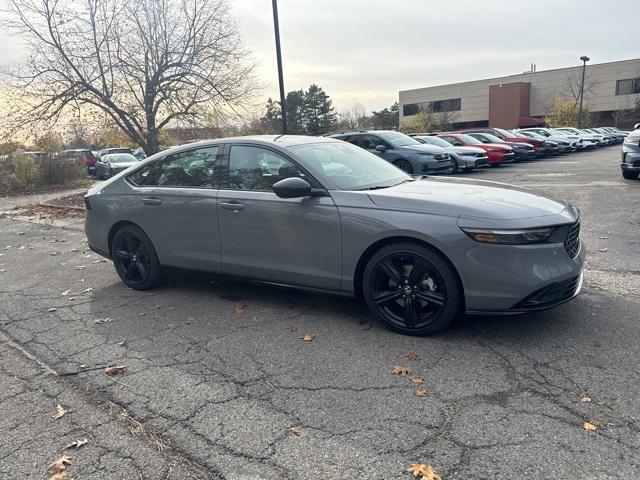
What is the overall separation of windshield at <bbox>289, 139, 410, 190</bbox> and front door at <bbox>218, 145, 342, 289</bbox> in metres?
0.17

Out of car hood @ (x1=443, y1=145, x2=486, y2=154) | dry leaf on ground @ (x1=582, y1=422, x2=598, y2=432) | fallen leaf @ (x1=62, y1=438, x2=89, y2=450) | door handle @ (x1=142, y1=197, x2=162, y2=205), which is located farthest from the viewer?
car hood @ (x1=443, y1=145, x2=486, y2=154)

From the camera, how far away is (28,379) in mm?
3619

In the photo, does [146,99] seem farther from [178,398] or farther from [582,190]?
[178,398]

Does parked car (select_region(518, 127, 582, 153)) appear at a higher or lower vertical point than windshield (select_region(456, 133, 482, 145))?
lower

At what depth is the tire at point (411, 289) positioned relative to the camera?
3.73 metres

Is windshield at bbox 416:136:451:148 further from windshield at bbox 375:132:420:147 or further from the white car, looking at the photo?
the white car

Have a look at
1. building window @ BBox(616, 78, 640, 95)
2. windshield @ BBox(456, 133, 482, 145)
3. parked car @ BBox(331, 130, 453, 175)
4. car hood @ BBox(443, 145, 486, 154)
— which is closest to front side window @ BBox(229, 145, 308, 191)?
parked car @ BBox(331, 130, 453, 175)

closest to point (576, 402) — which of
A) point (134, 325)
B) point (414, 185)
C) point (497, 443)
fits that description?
point (497, 443)

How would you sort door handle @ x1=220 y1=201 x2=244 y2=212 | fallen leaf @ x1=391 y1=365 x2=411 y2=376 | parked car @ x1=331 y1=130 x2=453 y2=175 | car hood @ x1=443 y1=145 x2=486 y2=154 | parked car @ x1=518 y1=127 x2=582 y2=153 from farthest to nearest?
parked car @ x1=518 y1=127 x2=582 y2=153 → car hood @ x1=443 y1=145 x2=486 y2=154 → parked car @ x1=331 y1=130 x2=453 y2=175 → door handle @ x1=220 y1=201 x2=244 y2=212 → fallen leaf @ x1=391 y1=365 x2=411 y2=376

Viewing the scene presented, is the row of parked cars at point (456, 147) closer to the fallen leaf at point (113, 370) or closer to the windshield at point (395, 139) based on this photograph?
the windshield at point (395, 139)

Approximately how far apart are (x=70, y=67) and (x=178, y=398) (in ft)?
48.5

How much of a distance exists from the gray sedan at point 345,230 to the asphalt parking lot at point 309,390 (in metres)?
0.35

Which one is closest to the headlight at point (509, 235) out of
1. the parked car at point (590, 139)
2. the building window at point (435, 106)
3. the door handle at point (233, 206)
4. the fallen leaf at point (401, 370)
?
the fallen leaf at point (401, 370)

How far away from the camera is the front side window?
14.8ft
